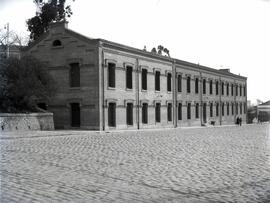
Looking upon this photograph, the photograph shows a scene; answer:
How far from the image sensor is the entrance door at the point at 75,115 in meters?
30.2

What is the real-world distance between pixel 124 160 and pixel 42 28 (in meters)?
33.5

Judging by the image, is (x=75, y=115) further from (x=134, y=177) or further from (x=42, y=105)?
(x=134, y=177)

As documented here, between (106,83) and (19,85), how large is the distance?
22.2ft

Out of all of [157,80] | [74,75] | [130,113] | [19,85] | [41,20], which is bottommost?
[130,113]

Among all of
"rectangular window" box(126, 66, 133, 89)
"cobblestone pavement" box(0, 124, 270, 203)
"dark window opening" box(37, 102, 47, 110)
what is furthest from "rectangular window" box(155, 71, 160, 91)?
"cobblestone pavement" box(0, 124, 270, 203)

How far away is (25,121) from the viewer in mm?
25562

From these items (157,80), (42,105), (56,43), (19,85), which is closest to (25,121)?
(19,85)

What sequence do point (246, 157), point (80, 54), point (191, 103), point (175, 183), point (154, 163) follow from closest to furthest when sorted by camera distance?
point (175, 183) → point (154, 163) → point (246, 157) → point (80, 54) → point (191, 103)

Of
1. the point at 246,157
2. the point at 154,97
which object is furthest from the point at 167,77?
the point at 246,157

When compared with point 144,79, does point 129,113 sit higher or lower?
lower

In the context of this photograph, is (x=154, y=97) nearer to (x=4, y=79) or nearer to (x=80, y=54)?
(x=80, y=54)

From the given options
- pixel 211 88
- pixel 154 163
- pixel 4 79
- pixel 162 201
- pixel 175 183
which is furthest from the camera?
pixel 211 88

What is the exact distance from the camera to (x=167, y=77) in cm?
3978

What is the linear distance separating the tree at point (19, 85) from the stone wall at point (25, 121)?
52.8 inches
